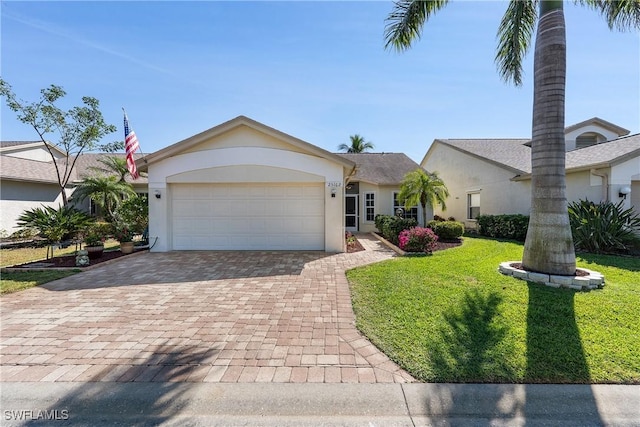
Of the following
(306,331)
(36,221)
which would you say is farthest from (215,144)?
(306,331)

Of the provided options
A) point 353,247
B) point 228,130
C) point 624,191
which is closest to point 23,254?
point 228,130

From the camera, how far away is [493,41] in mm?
8727

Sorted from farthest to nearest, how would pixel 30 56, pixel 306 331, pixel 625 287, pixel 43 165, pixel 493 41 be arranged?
pixel 43 165
pixel 30 56
pixel 493 41
pixel 625 287
pixel 306 331

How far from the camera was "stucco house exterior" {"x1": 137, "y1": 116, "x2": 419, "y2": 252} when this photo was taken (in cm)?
1063

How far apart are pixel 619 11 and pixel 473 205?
11709mm

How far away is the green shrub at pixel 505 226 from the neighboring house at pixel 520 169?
3.55ft

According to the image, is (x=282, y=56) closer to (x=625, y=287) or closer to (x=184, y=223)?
(x=184, y=223)

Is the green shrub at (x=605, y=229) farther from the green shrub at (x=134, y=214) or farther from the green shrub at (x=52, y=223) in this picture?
the green shrub at (x=52, y=223)

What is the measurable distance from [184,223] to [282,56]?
25.0ft

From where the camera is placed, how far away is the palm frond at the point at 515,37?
7730 millimetres

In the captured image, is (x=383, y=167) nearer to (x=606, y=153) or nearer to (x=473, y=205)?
(x=473, y=205)

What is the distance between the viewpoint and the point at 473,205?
1705 centimetres

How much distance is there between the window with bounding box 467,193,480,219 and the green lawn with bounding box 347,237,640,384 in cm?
995
